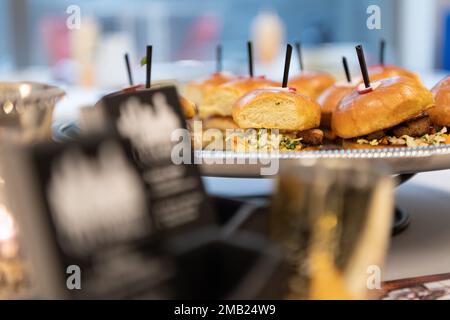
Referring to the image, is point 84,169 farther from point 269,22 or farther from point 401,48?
point 401,48

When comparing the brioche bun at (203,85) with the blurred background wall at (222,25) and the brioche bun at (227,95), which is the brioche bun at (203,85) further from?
the blurred background wall at (222,25)

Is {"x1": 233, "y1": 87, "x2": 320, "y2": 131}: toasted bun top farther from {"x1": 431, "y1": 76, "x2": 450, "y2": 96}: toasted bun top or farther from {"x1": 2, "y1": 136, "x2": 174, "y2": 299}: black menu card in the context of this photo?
{"x1": 2, "y1": 136, "x2": 174, "y2": 299}: black menu card

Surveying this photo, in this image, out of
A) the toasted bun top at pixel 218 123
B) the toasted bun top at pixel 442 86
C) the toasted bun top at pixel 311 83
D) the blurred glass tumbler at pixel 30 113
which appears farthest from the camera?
the toasted bun top at pixel 311 83

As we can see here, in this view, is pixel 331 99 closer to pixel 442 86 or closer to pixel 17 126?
pixel 442 86

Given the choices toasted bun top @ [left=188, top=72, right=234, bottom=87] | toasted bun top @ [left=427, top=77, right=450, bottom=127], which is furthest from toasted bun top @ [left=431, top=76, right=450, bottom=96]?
toasted bun top @ [left=188, top=72, right=234, bottom=87]

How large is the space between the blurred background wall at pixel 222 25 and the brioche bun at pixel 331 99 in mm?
3123

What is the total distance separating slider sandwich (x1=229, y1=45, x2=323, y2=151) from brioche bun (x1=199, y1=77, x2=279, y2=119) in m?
0.25

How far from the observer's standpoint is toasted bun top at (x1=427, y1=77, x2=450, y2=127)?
1.27 meters

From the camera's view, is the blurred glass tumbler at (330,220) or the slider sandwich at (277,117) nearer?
the blurred glass tumbler at (330,220)

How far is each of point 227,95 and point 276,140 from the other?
0.32 m

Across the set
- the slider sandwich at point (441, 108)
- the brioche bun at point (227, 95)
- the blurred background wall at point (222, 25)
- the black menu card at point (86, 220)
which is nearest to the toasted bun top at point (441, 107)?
the slider sandwich at point (441, 108)

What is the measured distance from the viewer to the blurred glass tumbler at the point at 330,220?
0.57 m

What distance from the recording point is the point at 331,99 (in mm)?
1444

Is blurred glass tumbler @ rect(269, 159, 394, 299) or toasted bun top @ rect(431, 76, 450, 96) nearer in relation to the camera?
blurred glass tumbler @ rect(269, 159, 394, 299)
